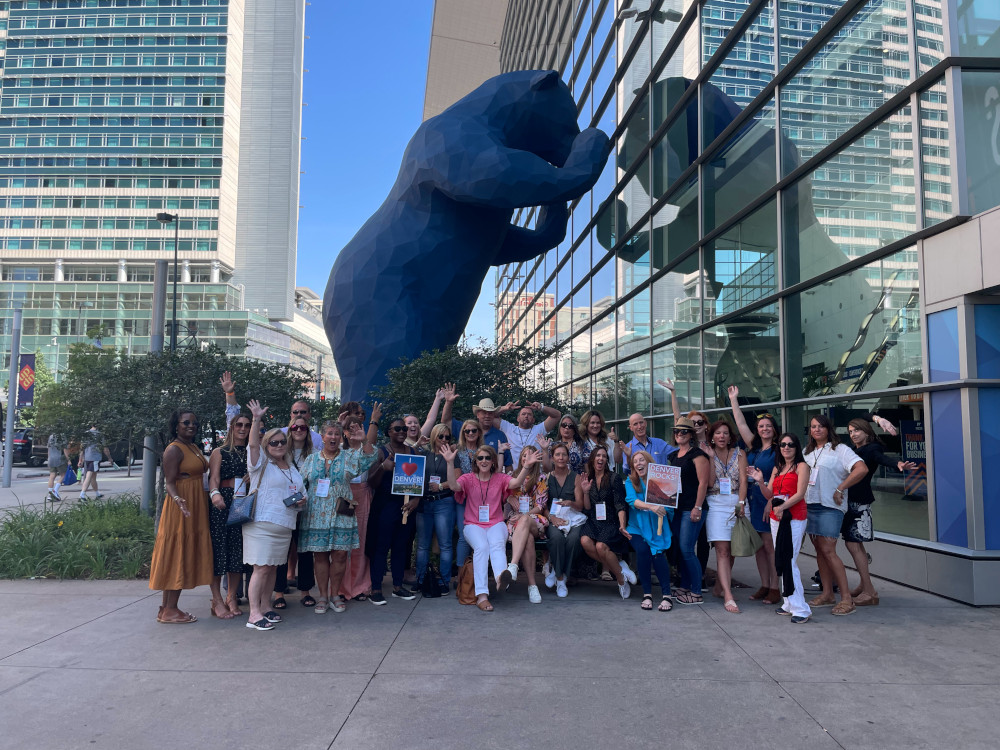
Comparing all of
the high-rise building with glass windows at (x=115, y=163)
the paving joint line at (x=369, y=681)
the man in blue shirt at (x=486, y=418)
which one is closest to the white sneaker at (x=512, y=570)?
the paving joint line at (x=369, y=681)

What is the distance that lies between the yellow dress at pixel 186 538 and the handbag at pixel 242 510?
29cm

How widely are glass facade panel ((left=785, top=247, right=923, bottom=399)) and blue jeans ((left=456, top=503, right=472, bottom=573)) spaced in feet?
13.9

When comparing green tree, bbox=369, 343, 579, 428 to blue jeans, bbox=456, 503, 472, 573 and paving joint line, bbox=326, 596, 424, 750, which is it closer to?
blue jeans, bbox=456, 503, 472, 573

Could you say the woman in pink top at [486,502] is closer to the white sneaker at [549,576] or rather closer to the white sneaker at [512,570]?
the white sneaker at [512,570]

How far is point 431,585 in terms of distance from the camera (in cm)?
633

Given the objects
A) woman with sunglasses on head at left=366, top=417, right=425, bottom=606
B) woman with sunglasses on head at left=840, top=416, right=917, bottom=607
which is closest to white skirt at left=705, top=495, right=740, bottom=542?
woman with sunglasses on head at left=840, top=416, right=917, bottom=607

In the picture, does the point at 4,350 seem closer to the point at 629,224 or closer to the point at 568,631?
the point at 629,224

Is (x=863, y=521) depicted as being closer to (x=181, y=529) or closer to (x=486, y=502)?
(x=486, y=502)

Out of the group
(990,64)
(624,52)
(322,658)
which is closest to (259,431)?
(322,658)

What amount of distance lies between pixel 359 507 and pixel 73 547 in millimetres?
3365

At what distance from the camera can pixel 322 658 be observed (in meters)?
4.57

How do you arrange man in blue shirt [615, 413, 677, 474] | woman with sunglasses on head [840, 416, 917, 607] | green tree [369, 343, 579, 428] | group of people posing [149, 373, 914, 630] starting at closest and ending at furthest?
group of people posing [149, 373, 914, 630], woman with sunglasses on head [840, 416, 917, 607], man in blue shirt [615, 413, 677, 474], green tree [369, 343, 579, 428]

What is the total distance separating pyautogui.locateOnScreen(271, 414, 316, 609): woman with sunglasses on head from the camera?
5926 millimetres

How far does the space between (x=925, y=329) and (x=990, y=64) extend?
88.7 inches
